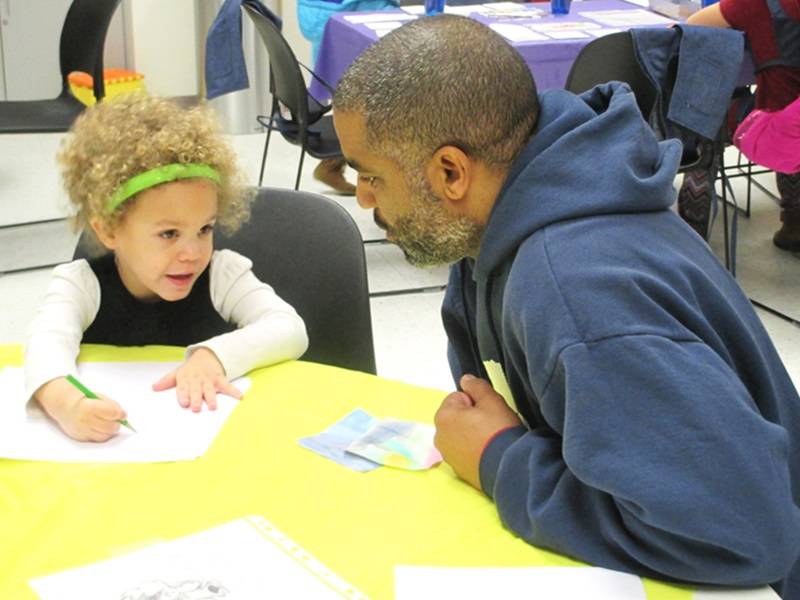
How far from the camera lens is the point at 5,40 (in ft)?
19.0

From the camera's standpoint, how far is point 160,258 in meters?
1.70

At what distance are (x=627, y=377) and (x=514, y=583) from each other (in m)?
0.22

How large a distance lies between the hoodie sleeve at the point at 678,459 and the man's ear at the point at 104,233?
36.6 inches

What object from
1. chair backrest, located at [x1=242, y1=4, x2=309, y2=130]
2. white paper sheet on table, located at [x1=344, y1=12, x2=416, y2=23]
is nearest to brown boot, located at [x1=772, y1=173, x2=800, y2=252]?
white paper sheet on table, located at [x1=344, y1=12, x2=416, y2=23]

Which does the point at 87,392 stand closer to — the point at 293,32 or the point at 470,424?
the point at 470,424

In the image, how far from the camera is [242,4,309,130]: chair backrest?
3.89 metres

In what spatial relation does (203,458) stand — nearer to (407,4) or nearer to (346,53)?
(346,53)

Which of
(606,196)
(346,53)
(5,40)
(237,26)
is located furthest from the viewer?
(5,40)

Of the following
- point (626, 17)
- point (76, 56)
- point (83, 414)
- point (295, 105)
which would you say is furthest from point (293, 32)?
point (83, 414)

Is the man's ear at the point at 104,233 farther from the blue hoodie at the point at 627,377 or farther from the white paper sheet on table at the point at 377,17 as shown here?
the white paper sheet on table at the point at 377,17

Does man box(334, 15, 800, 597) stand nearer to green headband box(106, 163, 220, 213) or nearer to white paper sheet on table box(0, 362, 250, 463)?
white paper sheet on table box(0, 362, 250, 463)

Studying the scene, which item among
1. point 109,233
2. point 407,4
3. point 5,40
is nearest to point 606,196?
point 109,233

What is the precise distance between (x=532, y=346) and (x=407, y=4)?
13.6 ft

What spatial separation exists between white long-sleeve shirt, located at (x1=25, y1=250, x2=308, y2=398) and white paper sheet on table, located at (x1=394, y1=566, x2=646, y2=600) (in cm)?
57
